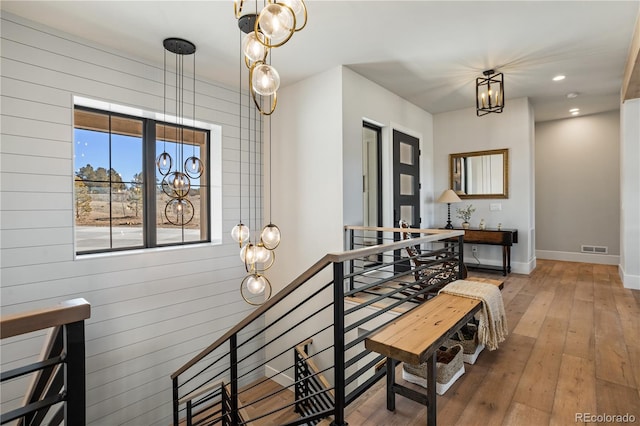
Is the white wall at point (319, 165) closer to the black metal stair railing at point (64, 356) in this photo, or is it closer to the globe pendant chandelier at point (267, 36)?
the globe pendant chandelier at point (267, 36)

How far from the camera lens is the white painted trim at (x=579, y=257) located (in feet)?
19.7

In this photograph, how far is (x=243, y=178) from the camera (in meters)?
4.36

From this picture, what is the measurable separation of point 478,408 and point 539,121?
652 centimetres

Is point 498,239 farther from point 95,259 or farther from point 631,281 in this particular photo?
point 95,259

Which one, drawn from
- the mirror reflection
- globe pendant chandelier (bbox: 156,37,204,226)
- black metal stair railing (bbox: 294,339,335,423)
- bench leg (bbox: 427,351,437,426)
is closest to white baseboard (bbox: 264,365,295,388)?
black metal stair railing (bbox: 294,339,335,423)

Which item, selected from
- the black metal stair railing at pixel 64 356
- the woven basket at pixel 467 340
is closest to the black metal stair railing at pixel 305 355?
the woven basket at pixel 467 340

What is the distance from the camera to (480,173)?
18.6 feet

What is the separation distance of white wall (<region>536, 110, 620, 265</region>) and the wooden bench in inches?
222

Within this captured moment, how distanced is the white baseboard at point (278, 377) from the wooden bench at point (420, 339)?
2669 millimetres

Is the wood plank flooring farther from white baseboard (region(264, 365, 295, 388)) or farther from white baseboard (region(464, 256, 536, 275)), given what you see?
white baseboard (region(464, 256, 536, 275))

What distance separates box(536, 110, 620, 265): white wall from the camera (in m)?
5.95

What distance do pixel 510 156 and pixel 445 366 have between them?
447 centimetres

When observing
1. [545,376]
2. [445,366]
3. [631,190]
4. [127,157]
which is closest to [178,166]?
[127,157]

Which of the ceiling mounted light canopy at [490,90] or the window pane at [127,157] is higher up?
the ceiling mounted light canopy at [490,90]
